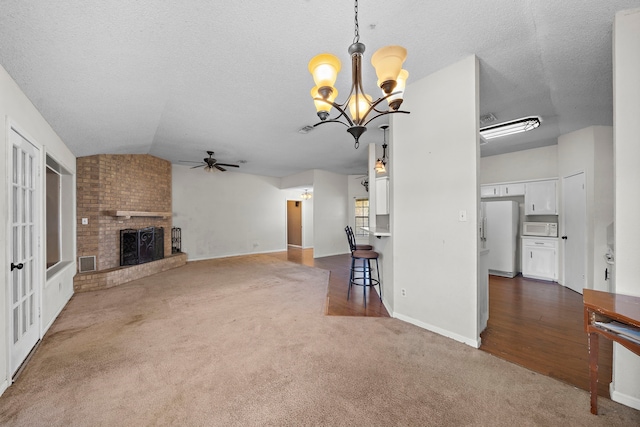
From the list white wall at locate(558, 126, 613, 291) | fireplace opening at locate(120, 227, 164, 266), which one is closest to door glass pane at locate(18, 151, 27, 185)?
fireplace opening at locate(120, 227, 164, 266)

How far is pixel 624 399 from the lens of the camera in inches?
66.5

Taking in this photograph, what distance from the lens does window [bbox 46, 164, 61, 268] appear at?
3.68 metres

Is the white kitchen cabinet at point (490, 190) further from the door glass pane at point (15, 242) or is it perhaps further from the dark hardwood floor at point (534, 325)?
the door glass pane at point (15, 242)

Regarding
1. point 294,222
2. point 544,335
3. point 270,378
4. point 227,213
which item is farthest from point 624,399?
point 294,222

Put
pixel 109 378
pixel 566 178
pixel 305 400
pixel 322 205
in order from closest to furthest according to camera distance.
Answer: pixel 305 400 → pixel 109 378 → pixel 566 178 → pixel 322 205

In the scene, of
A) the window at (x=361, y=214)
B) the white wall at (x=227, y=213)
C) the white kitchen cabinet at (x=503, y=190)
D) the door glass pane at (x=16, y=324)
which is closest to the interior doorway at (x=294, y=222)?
the white wall at (x=227, y=213)

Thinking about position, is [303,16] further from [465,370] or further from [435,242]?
[465,370]

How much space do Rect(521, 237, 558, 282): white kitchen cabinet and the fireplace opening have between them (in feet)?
25.4

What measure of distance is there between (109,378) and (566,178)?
678 cm

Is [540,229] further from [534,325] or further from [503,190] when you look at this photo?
[534,325]

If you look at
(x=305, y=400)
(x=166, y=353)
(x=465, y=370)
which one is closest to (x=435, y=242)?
(x=465, y=370)

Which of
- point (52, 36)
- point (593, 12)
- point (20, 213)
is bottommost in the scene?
point (20, 213)

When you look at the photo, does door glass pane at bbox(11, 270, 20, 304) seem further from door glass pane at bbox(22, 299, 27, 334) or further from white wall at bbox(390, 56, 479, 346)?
white wall at bbox(390, 56, 479, 346)

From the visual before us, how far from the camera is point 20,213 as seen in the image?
2338 mm
